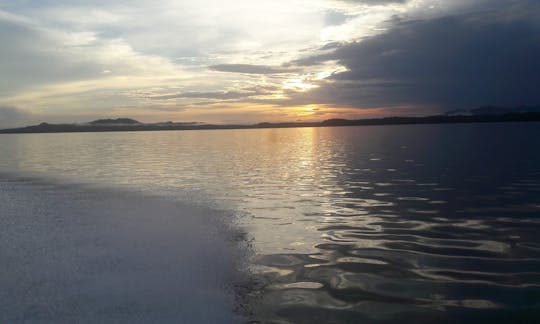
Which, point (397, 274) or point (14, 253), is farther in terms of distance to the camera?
point (14, 253)

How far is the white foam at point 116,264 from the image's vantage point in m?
8.05

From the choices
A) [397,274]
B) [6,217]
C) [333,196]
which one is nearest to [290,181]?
[333,196]

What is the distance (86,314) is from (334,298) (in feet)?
15.1

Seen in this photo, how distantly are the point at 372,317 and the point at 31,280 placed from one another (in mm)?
7283

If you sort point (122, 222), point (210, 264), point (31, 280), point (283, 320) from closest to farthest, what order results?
1. point (283, 320)
2. point (31, 280)
3. point (210, 264)
4. point (122, 222)

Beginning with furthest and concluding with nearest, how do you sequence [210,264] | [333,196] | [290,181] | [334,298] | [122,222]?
[290,181]
[333,196]
[122,222]
[210,264]
[334,298]

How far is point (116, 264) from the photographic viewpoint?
10.6 metres

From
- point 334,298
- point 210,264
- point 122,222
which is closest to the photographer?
point 334,298

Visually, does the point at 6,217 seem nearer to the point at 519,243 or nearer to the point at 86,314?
the point at 86,314

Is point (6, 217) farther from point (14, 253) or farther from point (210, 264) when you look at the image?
point (210, 264)

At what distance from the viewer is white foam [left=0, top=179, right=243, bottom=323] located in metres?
8.05

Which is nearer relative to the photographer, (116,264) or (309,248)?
(116,264)

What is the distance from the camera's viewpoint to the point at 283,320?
7465 mm

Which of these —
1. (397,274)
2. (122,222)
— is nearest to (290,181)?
(122,222)
